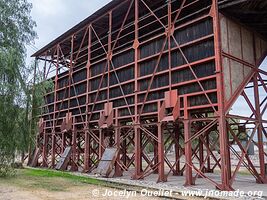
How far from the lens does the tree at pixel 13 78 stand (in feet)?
51.1

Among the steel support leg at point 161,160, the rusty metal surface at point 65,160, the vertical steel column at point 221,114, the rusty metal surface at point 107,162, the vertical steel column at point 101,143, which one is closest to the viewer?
the vertical steel column at point 221,114

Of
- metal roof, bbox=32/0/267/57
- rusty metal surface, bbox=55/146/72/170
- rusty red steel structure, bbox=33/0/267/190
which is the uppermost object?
metal roof, bbox=32/0/267/57

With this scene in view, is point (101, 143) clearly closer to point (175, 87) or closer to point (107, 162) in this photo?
point (107, 162)

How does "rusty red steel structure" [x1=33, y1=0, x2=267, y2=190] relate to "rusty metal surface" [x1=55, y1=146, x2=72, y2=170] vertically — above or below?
above

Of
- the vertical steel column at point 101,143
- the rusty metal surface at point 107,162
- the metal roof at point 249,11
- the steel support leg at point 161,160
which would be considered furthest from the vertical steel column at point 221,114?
the vertical steel column at point 101,143

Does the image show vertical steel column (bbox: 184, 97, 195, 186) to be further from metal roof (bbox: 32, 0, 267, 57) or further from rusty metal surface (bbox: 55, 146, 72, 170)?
rusty metal surface (bbox: 55, 146, 72, 170)

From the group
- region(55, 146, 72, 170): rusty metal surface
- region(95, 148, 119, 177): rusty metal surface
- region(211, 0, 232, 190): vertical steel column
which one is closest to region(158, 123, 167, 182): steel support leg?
region(211, 0, 232, 190): vertical steel column

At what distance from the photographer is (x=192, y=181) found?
14305mm

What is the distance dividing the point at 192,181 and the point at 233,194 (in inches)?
115

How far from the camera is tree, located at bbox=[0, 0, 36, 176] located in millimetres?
15586

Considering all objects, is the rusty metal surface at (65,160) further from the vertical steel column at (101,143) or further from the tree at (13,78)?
the tree at (13,78)

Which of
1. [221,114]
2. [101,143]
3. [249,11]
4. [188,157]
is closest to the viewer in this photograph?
[221,114]

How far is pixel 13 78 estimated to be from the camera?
16.0 metres

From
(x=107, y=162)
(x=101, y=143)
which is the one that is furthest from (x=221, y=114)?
(x=101, y=143)
